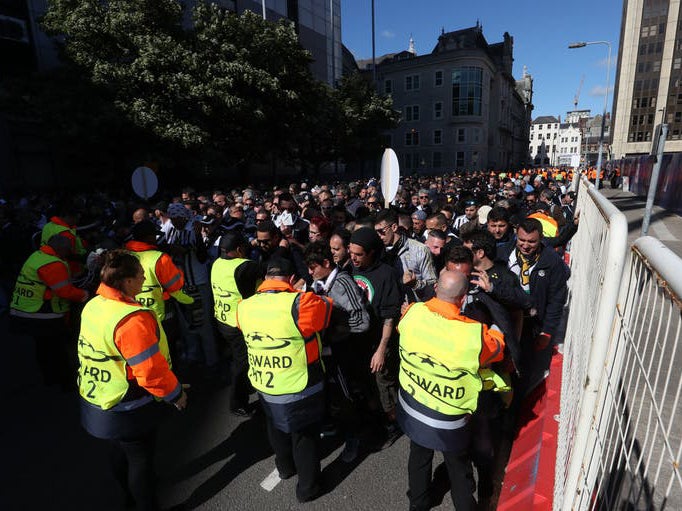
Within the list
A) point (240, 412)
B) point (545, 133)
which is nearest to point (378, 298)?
point (240, 412)

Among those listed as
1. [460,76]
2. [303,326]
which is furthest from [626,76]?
[303,326]

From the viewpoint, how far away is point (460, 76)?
1956 inches

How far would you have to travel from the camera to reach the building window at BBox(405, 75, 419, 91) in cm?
5262

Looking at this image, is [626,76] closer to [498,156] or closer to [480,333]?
[498,156]

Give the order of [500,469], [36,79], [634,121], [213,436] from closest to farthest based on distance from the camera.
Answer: [500,469], [213,436], [36,79], [634,121]

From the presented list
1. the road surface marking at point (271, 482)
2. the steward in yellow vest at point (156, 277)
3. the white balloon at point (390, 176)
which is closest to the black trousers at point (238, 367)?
the steward in yellow vest at point (156, 277)

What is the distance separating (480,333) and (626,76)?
282ft

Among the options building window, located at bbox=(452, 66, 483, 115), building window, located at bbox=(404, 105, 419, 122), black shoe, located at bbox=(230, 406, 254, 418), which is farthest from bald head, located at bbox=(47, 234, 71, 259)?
building window, located at bbox=(404, 105, 419, 122)

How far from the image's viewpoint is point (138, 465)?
2.79 meters

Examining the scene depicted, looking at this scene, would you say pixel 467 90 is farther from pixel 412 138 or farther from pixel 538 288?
pixel 538 288

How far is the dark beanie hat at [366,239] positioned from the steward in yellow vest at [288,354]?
2.22 feet

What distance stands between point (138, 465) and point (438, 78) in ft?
182

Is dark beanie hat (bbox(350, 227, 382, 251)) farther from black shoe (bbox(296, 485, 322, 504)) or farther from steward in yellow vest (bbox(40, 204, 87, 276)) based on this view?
steward in yellow vest (bbox(40, 204, 87, 276))

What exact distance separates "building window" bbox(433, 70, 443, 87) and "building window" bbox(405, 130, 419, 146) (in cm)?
611
